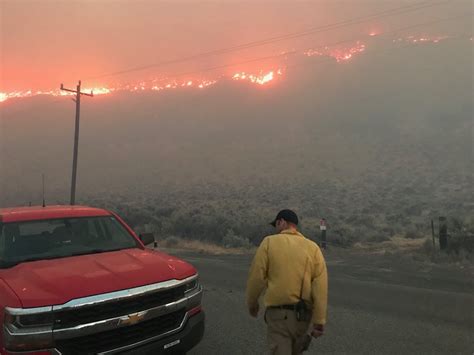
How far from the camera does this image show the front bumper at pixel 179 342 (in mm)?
3752

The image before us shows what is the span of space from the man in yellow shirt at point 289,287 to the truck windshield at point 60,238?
2182 mm

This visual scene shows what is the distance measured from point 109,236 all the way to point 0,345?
6.70 ft

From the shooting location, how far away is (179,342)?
4.01m

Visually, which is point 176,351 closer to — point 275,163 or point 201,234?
point 201,234

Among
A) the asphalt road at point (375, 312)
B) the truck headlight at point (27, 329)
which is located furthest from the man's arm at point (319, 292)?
the truck headlight at point (27, 329)

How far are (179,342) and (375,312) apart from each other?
11.9 ft

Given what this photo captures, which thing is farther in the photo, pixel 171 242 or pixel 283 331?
pixel 171 242

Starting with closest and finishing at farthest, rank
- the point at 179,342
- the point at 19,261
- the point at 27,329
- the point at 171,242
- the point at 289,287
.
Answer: the point at 27,329, the point at 289,287, the point at 179,342, the point at 19,261, the point at 171,242

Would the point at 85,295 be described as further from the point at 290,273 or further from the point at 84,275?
the point at 290,273

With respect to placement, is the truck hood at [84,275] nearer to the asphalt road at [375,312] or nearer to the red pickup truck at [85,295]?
the red pickup truck at [85,295]

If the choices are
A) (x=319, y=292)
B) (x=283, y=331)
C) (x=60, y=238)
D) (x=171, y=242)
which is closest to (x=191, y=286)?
(x=283, y=331)

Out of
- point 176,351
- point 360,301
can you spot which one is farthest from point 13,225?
point 360,301

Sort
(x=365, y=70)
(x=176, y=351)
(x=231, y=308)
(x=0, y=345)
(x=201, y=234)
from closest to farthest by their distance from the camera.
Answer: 1. (x=0, y=345)
2. (x=176, y=351)
3. (x=231, y=308)
4. (x=201, y=234)
5. (x=365, y=70)

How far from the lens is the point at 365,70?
122562 mm
